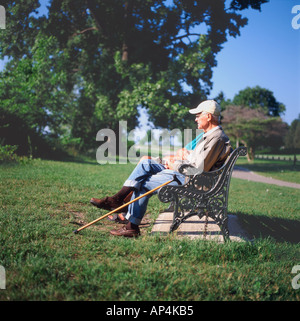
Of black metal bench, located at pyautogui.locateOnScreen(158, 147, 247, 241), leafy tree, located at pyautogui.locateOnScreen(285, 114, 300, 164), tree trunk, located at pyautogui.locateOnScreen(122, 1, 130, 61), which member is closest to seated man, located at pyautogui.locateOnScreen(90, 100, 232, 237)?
black metal bench, located at pyautogui.locateOnScreen(158, 147, 247, 241)

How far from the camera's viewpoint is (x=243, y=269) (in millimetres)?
2975

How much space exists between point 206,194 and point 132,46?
16857 mm

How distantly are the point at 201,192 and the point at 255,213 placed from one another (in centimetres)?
276

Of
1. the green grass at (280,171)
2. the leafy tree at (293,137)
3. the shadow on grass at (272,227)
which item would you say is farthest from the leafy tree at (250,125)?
the shadow on grass at (272,227)

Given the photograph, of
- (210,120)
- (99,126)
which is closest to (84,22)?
(99,126)

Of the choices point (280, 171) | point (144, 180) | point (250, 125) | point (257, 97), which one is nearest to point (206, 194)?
point (144, 180)

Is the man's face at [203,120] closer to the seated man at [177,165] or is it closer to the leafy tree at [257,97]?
the seated man at [177,165]

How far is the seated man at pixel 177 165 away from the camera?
364 cm

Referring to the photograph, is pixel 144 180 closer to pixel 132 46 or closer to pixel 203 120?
pixel 203 120

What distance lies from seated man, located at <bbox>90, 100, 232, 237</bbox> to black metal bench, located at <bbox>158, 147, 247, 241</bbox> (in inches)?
4.9

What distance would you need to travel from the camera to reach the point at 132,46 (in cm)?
1877

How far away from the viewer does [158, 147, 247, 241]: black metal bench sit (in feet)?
12.0

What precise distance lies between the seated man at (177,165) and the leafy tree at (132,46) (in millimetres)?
12145
